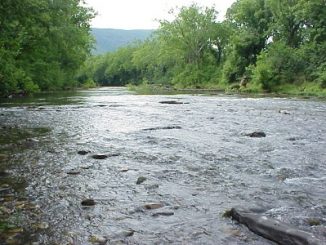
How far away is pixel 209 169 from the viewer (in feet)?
22.8

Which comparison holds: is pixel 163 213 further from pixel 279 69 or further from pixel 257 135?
pixel 279 69

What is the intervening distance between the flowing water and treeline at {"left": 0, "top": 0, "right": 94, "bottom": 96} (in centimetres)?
720

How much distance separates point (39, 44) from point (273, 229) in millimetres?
41417

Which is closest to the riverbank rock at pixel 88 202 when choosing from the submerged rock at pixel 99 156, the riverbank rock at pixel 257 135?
the submerged rock at pixel 99 156

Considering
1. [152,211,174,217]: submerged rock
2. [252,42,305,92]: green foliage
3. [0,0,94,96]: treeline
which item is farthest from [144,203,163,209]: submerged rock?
[252,42,305,92]: green foliage

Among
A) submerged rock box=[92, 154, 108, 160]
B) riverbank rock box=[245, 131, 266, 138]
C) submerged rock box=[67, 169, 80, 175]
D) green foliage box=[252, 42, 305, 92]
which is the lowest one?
submerged rock box=[92, 154, 108, 160]

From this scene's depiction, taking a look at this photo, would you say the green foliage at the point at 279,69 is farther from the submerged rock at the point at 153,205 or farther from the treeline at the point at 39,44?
the submerged rock at the point at 153,205

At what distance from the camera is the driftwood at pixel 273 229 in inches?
146

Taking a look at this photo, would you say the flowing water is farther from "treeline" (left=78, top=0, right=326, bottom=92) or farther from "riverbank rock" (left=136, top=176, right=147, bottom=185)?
"treeline" (left=78, top=0, right=326, bottom=92)

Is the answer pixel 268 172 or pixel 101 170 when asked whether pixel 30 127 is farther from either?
pixel 268 172

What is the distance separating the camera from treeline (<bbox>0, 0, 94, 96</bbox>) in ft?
55.6

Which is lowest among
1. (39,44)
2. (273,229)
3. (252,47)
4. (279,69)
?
(273,229)

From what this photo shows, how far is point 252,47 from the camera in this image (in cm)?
5600

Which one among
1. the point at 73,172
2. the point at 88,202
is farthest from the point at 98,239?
the point at 73,172
